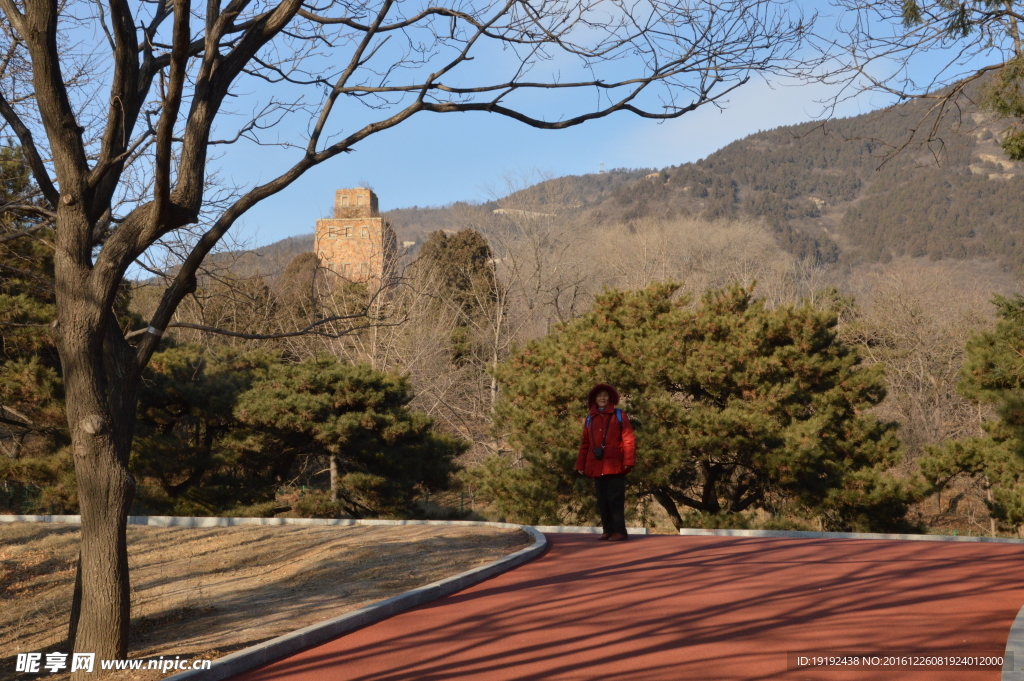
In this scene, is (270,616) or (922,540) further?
(922,540)

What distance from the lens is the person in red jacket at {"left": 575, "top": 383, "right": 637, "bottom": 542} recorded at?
368 inches

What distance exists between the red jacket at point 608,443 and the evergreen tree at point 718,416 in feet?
26.4

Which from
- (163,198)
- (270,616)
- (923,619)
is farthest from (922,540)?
A: (163,198)

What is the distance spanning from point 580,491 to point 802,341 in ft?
19.3

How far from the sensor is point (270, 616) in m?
6.40

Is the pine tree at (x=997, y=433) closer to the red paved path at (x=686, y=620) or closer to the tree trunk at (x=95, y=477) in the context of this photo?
the red paved path at (x=686, y=620)

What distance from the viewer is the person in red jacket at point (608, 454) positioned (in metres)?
9.35

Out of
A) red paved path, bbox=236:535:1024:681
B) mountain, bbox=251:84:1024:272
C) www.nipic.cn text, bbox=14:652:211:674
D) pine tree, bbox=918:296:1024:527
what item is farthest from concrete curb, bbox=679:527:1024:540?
mountain, bbox=251:84:1024:272

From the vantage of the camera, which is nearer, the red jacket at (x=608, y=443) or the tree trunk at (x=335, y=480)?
the red jacket at (x=608, y=443)

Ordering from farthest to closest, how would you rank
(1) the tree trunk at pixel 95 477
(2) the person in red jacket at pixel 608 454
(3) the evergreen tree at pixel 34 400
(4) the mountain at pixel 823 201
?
(4) the mountain at pixel 823 201 → (3) the evergreen tree at pixel 34 400 → (2) the person in red jacket at pixel 608 454 → (1) the tree trunk at pixel 95 477

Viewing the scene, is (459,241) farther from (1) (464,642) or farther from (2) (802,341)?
(1) (464,642)

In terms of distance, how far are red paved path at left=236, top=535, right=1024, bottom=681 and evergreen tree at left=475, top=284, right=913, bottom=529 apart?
9.58 meters

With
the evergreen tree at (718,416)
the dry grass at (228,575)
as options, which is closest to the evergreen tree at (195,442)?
the evergreen tree at (718,416)

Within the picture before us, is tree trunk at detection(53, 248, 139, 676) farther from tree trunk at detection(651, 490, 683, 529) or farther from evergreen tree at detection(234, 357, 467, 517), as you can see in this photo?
tree trunk at detection(651, 490, 683, 529)
